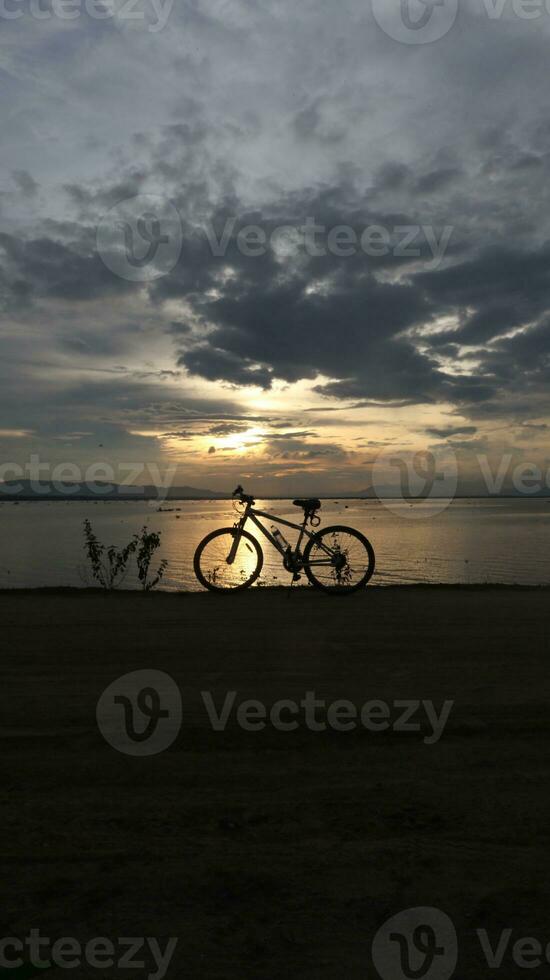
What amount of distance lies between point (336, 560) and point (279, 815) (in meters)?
6.87

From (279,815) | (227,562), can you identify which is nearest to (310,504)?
(227,562)

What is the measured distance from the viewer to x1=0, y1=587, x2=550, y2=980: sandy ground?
2.11m

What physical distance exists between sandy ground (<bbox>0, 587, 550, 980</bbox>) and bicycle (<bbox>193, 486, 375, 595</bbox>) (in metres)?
4.13

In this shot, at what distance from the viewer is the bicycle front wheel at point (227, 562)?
31.2ft

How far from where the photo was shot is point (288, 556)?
9.68 metres

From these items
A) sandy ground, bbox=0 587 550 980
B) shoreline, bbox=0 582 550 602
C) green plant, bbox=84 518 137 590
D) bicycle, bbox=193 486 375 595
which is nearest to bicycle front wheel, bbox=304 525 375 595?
bicycle, bbox=193 486 375 595

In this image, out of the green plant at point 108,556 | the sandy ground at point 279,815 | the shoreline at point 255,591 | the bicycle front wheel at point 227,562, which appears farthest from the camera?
the green plant at point 108,556

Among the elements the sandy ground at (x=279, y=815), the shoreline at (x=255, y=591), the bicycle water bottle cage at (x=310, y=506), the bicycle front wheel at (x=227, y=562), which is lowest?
the sandy ground at (x=279, y=815)

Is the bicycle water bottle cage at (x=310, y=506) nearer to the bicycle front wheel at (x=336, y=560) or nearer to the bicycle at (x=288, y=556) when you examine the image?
the bicycle at (x=288, y=556)

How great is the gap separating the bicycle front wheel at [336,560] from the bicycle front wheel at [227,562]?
2.56 feet

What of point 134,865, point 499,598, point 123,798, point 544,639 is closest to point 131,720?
point 123,798

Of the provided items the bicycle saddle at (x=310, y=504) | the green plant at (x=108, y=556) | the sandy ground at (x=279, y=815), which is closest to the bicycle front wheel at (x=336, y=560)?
the bicycle saddle at (x=310, y=504)

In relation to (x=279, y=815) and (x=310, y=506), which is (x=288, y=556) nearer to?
(x=310, y=506)

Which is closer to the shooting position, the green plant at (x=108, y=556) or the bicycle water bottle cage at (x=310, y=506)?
the bicycle water bottle cage at (x=310, y=506)
